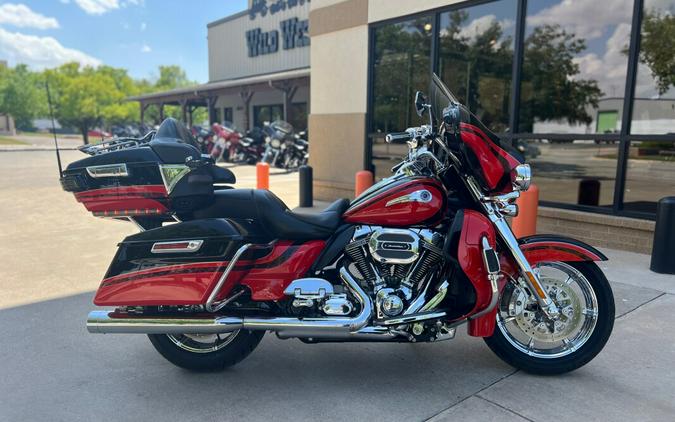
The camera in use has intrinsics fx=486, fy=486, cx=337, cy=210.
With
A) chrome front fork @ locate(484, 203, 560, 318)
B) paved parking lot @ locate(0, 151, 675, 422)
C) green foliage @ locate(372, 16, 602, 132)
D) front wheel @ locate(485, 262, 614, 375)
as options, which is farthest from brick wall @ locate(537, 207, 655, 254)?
chrome front fork @ locate(484, 203, 560, 318)

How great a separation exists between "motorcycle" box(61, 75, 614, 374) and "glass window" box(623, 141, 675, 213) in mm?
4028

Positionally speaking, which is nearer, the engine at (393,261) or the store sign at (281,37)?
the engine at (393,261)

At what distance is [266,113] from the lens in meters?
Result: 25.9

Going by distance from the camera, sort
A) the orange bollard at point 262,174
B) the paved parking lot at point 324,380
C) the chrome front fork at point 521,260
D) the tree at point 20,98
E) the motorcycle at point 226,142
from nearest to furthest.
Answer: the paved parking lot at point 324,380
the chrome front fork at point 521,260
the orange bollard at point 262,174
the motorcycle at point 226,142
the tree at point 20,98

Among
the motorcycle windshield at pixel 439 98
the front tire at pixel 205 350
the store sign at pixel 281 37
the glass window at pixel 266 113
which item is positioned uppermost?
the store sign at pixel 281 37

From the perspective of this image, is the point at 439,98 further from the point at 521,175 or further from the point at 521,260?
the point at 521,260

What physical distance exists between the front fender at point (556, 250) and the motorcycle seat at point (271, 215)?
3.71 feet

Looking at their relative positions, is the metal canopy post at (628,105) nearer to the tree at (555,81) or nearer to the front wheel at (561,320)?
the tree at (555,81)

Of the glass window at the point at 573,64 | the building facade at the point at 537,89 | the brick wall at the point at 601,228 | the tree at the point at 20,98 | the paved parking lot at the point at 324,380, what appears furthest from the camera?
the tree at the point at 20,98

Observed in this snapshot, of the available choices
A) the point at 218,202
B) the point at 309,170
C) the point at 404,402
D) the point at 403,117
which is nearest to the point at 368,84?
the point at 403,117

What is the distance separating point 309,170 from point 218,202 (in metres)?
6.05

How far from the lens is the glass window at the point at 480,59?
7555 millimetres

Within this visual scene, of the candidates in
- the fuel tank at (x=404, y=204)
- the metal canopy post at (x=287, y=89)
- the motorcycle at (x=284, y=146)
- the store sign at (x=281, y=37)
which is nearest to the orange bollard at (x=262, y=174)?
the fuel tank at (x=404, y=204)

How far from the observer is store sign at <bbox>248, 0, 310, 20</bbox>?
953 inches
